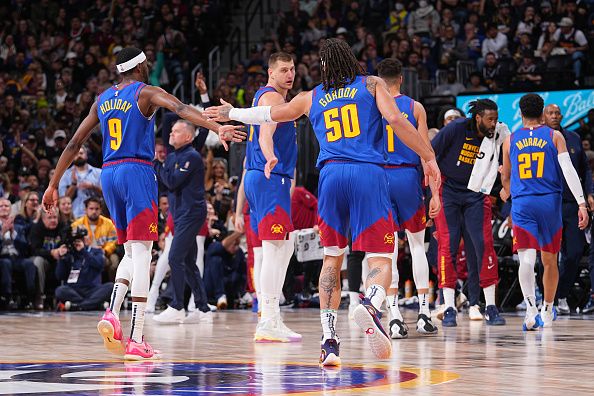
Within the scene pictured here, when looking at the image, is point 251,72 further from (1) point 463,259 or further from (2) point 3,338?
(2) point 3,338

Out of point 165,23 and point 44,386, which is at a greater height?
point 165,23

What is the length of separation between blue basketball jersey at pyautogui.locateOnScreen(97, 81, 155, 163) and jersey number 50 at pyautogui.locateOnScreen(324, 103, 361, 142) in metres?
1.54

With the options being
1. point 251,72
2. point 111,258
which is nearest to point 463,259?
point 111,258

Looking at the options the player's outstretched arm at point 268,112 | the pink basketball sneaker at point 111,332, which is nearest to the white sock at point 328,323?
the player's outstretched arm at point 268,112

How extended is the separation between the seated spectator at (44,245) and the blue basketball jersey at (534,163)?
6766 mm

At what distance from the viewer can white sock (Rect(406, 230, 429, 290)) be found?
938 cm

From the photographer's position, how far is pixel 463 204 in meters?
10.6

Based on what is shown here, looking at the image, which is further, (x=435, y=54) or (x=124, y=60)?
(x=435, y=54)

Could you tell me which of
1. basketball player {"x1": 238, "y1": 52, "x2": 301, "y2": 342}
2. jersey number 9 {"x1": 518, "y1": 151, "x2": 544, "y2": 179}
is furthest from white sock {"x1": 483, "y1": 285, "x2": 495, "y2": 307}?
basketball player {"x1": 238, "y1": 52, "x2": 301, "y2": 342}

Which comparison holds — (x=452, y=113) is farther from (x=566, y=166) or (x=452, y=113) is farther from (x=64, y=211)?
(x=64, y=211)

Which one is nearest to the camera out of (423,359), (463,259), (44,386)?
(44,386)

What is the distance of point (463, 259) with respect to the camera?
13.0 metres

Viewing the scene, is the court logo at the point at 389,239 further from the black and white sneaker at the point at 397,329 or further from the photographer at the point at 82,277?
the photographer at the point at 82,277

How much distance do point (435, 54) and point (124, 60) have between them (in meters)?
12.0
